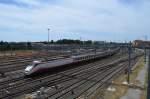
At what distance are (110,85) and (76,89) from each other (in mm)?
6326

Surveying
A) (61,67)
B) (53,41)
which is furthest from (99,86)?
(53,41)

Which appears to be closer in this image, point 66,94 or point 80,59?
point 66,94

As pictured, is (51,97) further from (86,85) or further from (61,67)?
(61,67)

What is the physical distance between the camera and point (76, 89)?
106 ft

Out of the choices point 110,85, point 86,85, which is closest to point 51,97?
point 86,85

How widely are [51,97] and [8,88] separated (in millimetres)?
5944

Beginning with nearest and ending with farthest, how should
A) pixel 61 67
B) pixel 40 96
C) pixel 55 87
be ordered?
pixel 40 96 < pixel 55 87 < pixel 61 67

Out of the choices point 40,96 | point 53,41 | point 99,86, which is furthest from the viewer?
point 53,41

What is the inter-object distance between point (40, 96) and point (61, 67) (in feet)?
77.1

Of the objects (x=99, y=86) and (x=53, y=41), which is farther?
(x=53, y=41)

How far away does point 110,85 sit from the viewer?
36750 mm

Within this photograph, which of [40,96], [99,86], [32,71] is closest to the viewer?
A: [40,96]

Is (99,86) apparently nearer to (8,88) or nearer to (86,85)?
(86,85)

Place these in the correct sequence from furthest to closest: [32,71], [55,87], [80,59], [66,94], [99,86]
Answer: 1. [80,59]
2. [32,71]
3. [99,86]
4. [55,87]
5. [66,94]
